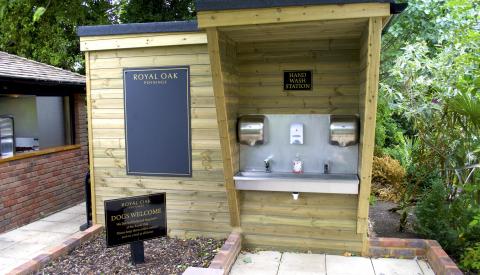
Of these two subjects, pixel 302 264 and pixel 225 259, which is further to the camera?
pixel 302 264

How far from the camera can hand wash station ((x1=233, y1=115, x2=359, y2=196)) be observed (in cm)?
405

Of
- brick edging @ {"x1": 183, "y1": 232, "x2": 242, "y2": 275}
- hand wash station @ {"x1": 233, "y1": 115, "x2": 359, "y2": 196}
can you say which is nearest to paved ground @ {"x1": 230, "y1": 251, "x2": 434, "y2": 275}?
brick edging @ {"x1": 183, "y1": 232, "x2": 242, "y2": 275}

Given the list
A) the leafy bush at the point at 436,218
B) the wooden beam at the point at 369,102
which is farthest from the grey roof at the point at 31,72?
the leafy bush at the point at 436,218

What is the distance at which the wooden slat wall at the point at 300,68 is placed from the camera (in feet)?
13.7

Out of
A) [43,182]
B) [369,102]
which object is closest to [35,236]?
[43,182]

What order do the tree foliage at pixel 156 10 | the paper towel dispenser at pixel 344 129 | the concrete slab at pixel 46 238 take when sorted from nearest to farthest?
the paper towel dispenser at pixel 344 129, the concrete slab at pixel 46 238, the tree foliage at pixel 156 10

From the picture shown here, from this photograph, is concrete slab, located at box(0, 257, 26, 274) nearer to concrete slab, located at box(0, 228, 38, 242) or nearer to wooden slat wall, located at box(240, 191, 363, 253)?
concrete slab, located at box(0, 228, 38, 242)

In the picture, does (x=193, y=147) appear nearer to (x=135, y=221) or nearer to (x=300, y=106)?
(x=135, y=221)

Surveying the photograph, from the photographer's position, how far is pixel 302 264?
4.10 meters

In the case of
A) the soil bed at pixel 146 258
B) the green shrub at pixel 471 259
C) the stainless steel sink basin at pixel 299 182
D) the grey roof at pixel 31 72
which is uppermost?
the grey roof at pixel 31 72

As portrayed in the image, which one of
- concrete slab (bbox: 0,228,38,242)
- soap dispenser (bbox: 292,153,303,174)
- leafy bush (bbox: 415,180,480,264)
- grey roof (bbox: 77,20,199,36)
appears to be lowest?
concrete slab (bbox: 0,228,38,242)

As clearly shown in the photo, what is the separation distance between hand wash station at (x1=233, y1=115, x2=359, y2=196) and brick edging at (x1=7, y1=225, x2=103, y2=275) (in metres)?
1.88

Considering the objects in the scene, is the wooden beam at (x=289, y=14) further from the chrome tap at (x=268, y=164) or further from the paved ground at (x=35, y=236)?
the paved ground at (x=35, y=236)

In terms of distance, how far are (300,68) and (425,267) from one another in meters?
2.38
